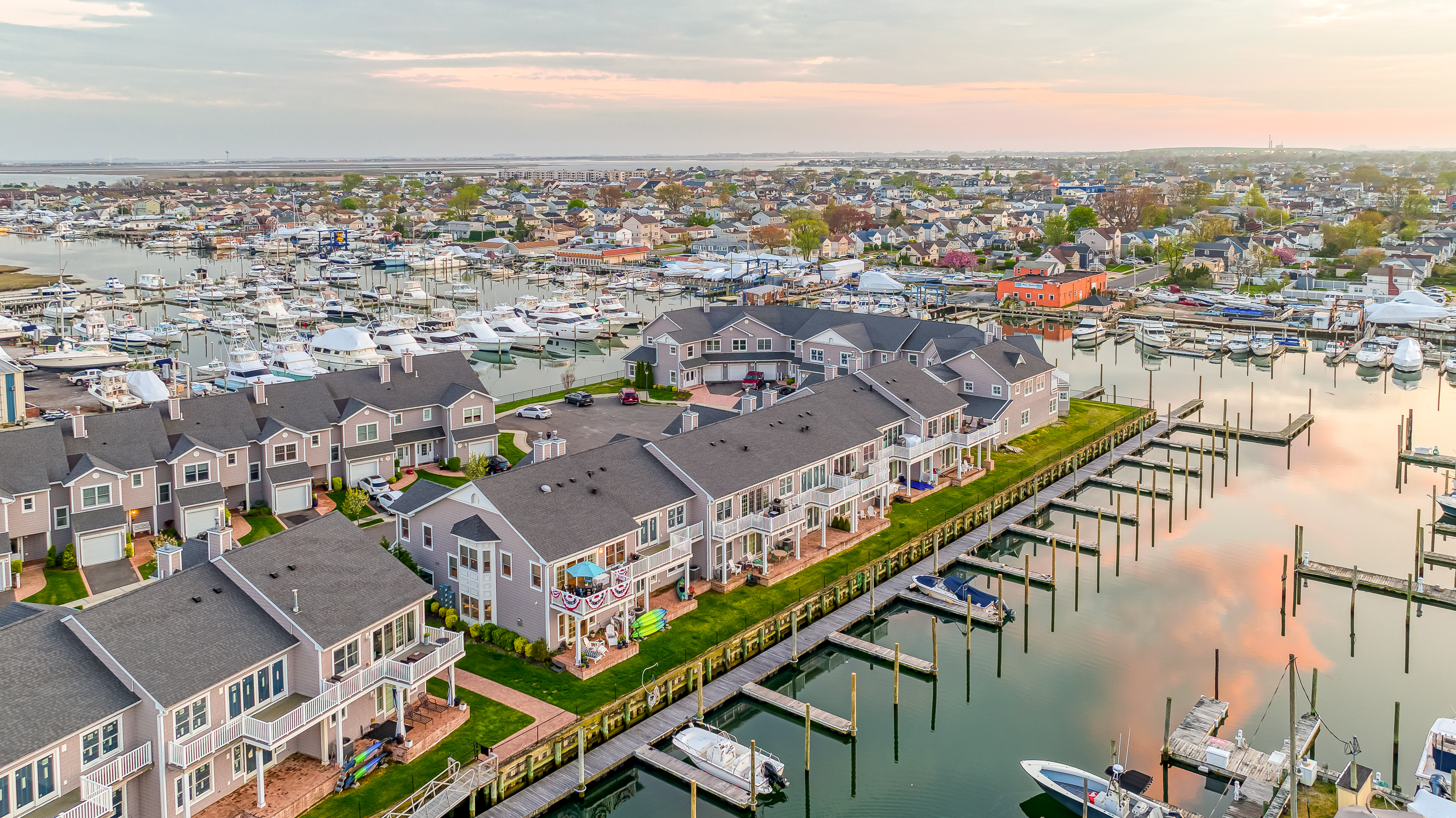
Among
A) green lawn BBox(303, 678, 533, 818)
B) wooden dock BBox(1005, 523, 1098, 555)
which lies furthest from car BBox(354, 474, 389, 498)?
wooden dock BBox(1005, 523, 1098, 555)

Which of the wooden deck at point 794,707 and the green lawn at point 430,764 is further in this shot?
the wooden deck at point 794,707

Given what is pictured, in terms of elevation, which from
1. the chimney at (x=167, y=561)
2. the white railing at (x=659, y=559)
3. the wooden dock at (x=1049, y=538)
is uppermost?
the chimney at (x=167, y=561)

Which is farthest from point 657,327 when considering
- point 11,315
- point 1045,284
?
point 11,315

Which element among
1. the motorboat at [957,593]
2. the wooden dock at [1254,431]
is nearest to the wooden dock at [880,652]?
the motorboat at [957,593]

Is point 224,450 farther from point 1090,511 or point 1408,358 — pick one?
point 1408,358

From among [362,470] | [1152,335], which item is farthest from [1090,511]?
[1152,335]

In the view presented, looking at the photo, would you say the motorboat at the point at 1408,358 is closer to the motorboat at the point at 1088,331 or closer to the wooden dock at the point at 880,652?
the motorboat at the point at 1088,331
